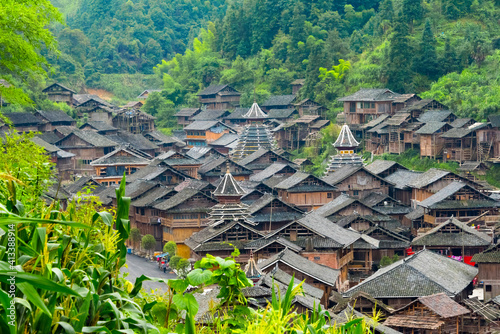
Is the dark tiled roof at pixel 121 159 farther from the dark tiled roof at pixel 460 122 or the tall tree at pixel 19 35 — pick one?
the tall tree at pixel 19 35

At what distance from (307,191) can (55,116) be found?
2940 centimetres

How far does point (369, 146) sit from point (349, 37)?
2529 cm

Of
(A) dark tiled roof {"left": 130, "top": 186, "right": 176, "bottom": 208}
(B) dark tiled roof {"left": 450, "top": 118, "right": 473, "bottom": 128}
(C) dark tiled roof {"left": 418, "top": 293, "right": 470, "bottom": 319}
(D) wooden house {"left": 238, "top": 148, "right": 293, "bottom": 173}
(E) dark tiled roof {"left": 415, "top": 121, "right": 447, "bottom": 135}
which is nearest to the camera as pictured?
(C) dark tiled roof {"left": 418, "top": 293, "right": 470, "bottom": 319}

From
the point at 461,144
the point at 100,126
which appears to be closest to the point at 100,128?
the point at 100,126

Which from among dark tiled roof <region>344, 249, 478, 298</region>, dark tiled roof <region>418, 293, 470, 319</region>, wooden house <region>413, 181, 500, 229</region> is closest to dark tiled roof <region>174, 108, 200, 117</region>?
wooden house <region>413, 181, 500, 229</region>

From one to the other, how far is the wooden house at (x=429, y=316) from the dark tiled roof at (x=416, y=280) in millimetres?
1432

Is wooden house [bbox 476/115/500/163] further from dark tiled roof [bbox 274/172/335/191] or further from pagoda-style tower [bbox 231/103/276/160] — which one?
pagoda-style tower [bbox 231/103/276/160]

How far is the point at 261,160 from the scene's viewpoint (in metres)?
58.5

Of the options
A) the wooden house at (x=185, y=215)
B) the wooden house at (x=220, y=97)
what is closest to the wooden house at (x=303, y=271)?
the wooden house at (x=185, y=215)

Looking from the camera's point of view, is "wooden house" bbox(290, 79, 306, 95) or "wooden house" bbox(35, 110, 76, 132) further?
"wooden house" bbox(290, 79, 306, 95)

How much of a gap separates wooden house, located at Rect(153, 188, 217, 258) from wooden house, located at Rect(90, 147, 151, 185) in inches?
581

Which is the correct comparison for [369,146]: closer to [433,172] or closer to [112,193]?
[433,172]

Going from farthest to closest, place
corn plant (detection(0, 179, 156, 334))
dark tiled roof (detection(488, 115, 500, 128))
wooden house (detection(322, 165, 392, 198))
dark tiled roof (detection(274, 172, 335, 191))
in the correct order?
dark tiled roof (detection(488, 115, 500, 128)) < wooden house (detection(322, 165, 392, 198)) < dark tiled roof (detection(274, 172, 335, 191)) < corn plant (detection(0, 179, 156, 334))

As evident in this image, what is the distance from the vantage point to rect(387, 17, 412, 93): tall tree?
207 ft
